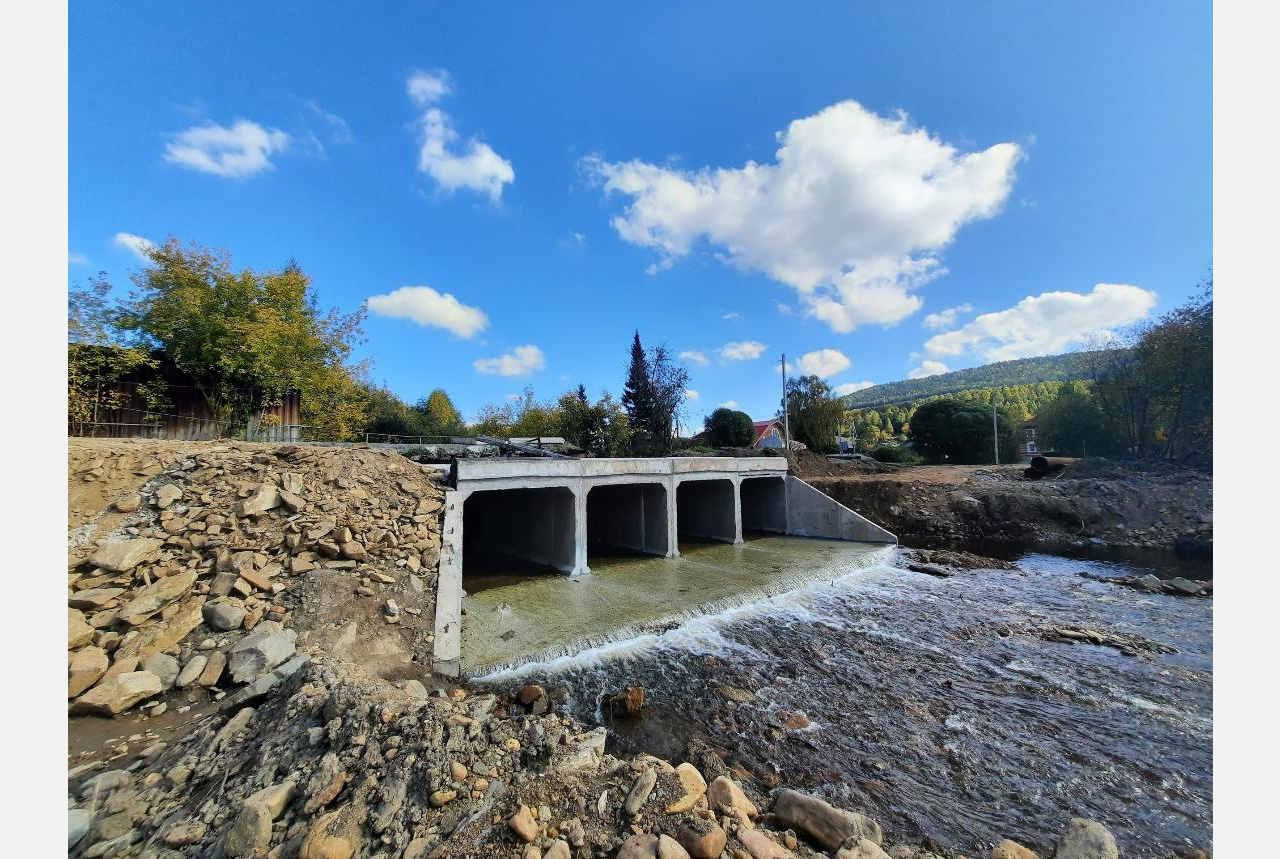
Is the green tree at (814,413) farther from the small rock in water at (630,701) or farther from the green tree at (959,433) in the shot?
the small rock in water at (630,701)

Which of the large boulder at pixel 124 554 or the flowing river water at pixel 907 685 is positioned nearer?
the flowing river water at pixel 907 685

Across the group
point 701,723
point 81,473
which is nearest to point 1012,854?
point 701,723

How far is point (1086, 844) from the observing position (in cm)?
408

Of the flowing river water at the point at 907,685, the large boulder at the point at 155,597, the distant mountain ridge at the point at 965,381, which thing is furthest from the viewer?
the distant mountain ridge at the point at 965,381

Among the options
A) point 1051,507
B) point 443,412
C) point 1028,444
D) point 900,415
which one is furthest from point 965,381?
point 443,412

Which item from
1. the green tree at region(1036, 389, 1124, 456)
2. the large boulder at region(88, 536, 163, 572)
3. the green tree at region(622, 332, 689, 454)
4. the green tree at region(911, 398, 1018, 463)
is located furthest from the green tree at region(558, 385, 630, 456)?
the green tree at region(1036, 389, 1124, 456)

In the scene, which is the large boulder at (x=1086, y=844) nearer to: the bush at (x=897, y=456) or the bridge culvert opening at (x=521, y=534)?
the bridge culvert opening at (x=521, y=534)

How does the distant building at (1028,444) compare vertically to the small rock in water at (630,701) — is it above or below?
above

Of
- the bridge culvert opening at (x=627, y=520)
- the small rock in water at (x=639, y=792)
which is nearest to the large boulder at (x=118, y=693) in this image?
the small rock in water at (x=639, y=792)

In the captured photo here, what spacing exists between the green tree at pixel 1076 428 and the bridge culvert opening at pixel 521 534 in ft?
113

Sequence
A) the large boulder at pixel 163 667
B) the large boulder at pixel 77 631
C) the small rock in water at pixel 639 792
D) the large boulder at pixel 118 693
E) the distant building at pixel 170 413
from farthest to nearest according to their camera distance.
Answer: the distant building at pixel 170 413 < the large boulder at pixel 163 667 < the large boulder at pixel 77 631 < the large boulder at pixel 118 693 < the small rock in water at pixel 639 792

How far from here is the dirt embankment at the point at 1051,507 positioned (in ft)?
58.6

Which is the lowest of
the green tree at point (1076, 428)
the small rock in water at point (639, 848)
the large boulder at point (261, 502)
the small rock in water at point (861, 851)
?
the small rock in water at point (861, 851)

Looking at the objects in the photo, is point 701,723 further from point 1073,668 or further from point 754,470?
point 754,470
